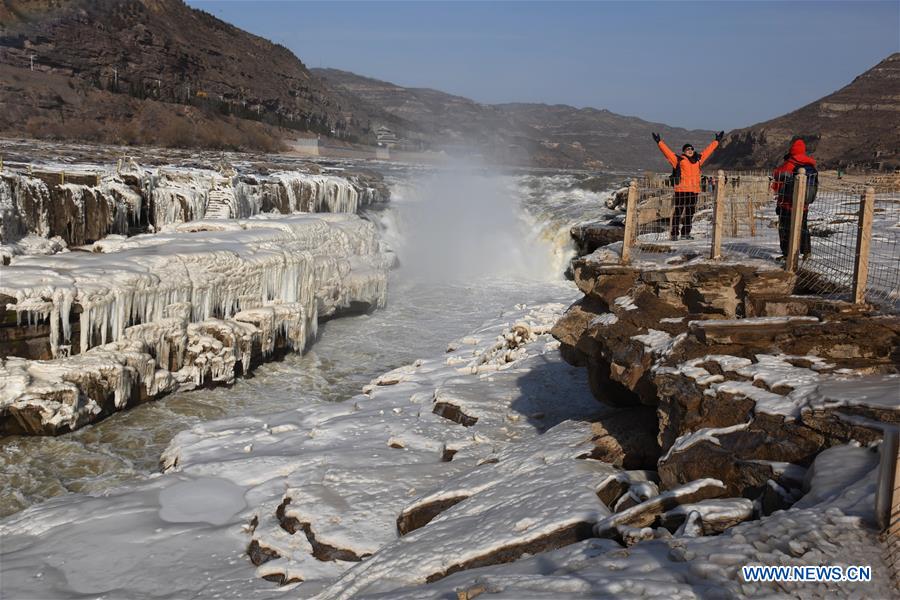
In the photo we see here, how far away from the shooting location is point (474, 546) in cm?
493

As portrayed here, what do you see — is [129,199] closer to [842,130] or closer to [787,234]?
[787,234]

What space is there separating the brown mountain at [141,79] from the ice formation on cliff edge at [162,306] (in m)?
25.2

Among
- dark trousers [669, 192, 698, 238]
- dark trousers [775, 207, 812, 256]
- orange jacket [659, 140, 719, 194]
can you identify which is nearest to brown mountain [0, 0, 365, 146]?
dark trousers [669, 192, 698, 238]

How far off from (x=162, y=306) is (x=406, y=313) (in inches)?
287

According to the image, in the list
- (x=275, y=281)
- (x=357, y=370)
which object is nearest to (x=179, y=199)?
(x=275, y=281)

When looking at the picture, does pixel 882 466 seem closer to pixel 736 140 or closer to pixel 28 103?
pixel 736 140

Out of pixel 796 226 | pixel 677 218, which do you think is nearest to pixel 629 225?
pixel 677 218

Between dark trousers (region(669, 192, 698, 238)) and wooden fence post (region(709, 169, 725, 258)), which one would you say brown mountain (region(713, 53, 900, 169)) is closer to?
dark trousers (region(669, 192, 698, 238))

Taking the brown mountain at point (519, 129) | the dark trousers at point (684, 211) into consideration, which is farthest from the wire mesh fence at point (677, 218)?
the brown mountain at point (519, 129)

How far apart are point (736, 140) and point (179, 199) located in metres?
30.2

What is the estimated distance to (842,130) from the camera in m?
31.8

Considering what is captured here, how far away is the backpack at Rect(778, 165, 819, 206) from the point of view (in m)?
8.02

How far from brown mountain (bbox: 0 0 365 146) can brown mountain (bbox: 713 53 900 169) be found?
93.5 feet

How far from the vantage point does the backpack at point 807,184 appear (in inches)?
316
